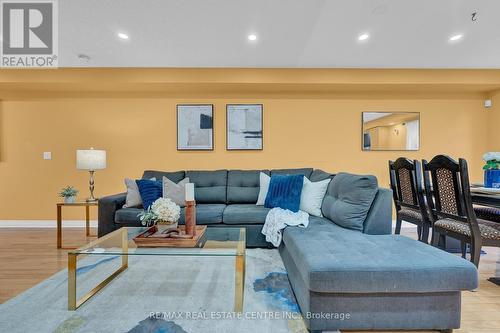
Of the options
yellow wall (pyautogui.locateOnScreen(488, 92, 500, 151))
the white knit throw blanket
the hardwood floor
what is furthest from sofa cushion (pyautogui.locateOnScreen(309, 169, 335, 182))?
yellow wall (pyautogui.locateOnScreen(488, 92, 500, 151))

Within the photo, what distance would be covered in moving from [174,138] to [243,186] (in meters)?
1.49

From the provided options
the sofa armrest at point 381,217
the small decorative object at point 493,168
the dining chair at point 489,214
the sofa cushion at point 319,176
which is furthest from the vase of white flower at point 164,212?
the dining chair at point 489,214

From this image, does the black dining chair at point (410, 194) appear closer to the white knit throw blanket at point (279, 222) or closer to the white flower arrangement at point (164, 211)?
the white knit throw blanket at point (279, 222)

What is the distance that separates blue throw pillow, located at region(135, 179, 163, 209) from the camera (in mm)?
2961

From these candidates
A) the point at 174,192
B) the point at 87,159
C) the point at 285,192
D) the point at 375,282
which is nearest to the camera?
the point at 375,282

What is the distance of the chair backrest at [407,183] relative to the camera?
2.62 metres

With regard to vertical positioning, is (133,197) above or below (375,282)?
above

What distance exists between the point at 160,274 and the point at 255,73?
113 inches

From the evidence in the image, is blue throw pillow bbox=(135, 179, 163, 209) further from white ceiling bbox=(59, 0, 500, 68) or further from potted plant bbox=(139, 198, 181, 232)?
white ceiling bbox=(59, 0, 500, 68)

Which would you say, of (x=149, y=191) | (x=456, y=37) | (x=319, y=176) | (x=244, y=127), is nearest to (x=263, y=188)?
(x=319, y=176)

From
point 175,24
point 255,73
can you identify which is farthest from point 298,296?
point 255,73

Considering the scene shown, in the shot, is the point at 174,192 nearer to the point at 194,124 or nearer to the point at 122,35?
the point at 194,124

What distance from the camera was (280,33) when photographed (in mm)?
2768

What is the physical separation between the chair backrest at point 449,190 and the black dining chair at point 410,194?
161 mm
